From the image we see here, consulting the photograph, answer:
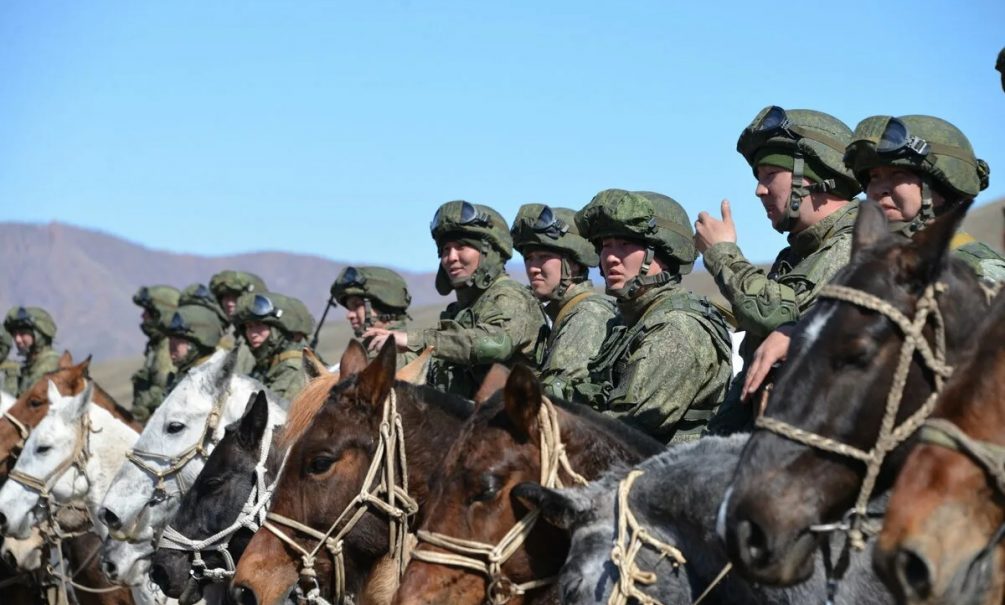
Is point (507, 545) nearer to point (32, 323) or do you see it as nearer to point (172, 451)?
point (172, 451)

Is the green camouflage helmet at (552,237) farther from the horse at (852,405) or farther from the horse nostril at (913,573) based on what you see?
the horse nostril at (913,573)

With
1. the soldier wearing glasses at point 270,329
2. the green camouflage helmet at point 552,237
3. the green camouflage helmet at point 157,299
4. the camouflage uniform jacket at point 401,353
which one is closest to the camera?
the camouflage uniform jacket at point 401,353

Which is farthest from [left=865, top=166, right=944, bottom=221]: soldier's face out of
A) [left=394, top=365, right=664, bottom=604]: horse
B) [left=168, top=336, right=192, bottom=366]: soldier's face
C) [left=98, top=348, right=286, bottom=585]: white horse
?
[left=168, top=336, right=192, bottom=366]: soldier's face

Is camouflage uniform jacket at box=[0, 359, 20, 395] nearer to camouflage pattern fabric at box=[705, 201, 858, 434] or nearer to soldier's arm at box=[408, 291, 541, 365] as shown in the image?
soldier's arm at box=[408, 291, 541, 365]

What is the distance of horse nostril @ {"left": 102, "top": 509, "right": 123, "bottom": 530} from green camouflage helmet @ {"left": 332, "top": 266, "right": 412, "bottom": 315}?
→ 3578 millimetres

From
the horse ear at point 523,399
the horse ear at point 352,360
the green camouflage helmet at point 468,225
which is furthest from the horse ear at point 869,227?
the green camouflage helmet at point 468,225

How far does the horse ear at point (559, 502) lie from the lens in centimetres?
502

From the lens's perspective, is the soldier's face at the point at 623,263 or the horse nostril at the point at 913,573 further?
the soldier's face at the point at 623,263

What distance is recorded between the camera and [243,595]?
6.79 meters

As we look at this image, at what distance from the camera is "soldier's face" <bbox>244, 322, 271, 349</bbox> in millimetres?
13945

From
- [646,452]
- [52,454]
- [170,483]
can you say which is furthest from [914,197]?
[52,454]

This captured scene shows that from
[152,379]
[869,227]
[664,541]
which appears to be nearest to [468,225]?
[664,541]

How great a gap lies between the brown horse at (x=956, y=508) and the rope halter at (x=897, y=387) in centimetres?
24

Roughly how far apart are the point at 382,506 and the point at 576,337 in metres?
2.93
